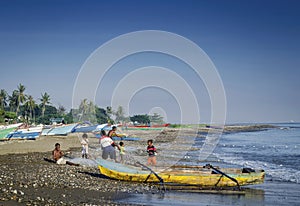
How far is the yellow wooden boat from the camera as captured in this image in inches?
610

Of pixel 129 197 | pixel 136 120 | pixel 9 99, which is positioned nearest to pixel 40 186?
pixel 129 197

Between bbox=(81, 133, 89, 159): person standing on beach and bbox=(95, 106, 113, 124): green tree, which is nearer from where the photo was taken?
bbox=(81, 133, 89, 159): person standing on beach

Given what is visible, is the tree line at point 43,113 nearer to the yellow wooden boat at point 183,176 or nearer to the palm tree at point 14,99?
the palm tree at point 14,99

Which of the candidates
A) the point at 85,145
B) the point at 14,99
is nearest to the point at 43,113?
the point at 14,99

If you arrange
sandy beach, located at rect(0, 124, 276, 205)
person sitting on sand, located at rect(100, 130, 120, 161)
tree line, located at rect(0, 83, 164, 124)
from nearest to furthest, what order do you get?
sandy beach, located at rect(0, 124, 276, 205), person sitting on sand, located at rect(100, 130, 120, 161), tree line, located at rect(0, 83, 164, 124)

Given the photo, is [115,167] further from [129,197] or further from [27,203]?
[27,203]

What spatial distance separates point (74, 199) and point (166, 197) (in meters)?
3.26

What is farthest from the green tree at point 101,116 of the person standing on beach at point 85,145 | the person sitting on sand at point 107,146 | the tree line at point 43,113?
the person sitting on sand at point 107,146

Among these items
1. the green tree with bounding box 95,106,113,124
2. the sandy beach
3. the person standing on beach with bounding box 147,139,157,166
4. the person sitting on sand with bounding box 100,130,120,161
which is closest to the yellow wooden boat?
the sandy beach

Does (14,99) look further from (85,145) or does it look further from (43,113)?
(85,145)

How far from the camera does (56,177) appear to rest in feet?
49.7

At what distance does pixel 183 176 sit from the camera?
15.5 m

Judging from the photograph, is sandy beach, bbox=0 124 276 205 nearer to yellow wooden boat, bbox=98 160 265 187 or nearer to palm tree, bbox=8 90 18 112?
yellow wooden boat, bbox=98 160 265 187

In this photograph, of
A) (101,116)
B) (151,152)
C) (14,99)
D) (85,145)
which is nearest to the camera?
(151,152)
